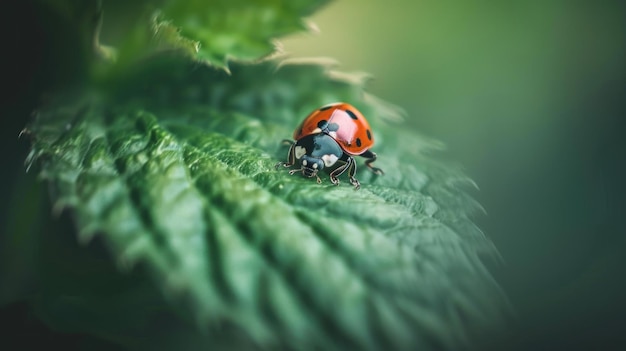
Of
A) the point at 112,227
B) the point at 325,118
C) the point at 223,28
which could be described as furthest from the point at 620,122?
the point at 112,227

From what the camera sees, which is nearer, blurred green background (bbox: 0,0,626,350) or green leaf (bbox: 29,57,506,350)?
green leaf (bbox: 29,57,506,350)

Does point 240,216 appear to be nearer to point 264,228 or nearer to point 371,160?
point 264,228

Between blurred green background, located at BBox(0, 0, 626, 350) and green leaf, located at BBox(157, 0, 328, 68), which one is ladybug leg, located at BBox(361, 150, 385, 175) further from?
blurred green background, located at BBox(0, 0, 626, 350)

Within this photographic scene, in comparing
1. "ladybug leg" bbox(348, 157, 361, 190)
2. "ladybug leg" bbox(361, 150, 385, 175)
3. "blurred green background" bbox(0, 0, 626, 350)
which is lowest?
"ladybug leg" bbox(348, 157, 361, 190)

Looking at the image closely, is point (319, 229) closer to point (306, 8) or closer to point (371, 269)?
point (371, 269)

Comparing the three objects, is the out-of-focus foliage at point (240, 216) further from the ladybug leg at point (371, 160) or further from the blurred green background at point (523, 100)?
the blurred green background at point (523, 100)

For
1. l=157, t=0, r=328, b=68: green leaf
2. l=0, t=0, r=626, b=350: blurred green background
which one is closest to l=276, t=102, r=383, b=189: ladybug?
l=157, t=0, r=328, b=68: green leaf

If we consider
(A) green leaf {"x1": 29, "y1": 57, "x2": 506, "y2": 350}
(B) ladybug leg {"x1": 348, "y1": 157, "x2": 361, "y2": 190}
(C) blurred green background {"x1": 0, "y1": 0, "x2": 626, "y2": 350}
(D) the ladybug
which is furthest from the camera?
(C) blurred green background {"x1": 0, "y1": 0, "x2": 626, "y2": 350}
